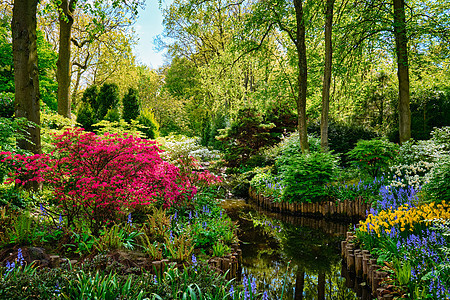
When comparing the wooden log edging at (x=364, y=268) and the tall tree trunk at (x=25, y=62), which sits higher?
the tall tree trunk at (x=25, y=62)

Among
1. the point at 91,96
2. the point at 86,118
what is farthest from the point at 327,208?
the point at 91,96

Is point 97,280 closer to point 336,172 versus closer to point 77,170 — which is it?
point 77,170

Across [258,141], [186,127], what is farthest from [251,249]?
[186,127]

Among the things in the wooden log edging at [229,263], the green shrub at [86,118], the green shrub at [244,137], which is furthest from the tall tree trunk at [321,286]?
the green shrub at [86,118]

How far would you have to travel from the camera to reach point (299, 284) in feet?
13.4

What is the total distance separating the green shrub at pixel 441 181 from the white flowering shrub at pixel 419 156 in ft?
0.60

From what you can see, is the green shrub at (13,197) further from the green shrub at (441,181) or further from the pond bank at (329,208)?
the green shrub at (441,181)

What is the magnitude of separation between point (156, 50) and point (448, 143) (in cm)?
2540

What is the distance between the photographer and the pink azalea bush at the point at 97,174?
4.25 metres

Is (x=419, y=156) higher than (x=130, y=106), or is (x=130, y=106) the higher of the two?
(x=130, y=106)

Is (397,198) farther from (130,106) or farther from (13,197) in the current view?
(130,106)

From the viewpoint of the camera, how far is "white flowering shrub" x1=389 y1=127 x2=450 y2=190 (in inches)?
211

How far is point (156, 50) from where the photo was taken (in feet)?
88.7

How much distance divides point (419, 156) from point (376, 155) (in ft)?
4.14
